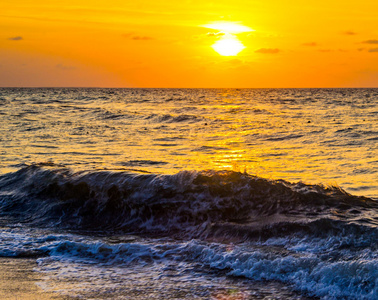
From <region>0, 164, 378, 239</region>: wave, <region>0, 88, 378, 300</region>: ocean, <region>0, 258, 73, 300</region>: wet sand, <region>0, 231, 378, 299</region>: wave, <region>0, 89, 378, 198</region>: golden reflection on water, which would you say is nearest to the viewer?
<region>0, 258, 73, 300</region>: wet sand

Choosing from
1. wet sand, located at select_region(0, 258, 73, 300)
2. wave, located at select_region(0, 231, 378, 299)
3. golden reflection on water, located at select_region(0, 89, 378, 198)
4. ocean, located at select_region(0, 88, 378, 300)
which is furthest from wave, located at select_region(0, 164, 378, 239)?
wet sand, located at select_region(0, 258, 73, 300)

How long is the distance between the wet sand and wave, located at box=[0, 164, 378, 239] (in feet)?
7.36

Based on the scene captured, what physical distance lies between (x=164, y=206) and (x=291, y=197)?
2.69 m

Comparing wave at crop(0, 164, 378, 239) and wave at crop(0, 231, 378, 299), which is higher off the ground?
wave at crop(0, 164, 378, 239)

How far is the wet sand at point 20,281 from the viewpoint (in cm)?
524

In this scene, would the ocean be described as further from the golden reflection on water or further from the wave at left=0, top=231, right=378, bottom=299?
the golden reflection on water

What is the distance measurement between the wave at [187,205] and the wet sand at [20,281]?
88.3 inches

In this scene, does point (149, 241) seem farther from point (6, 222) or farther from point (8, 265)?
point (6, 222)

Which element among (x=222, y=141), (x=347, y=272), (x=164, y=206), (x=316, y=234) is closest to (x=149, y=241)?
(x=164, y=206)

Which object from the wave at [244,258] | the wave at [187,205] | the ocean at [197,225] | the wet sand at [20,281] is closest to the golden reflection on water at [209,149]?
the ocean at [197,225]

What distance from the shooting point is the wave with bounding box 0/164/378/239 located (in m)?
7.60

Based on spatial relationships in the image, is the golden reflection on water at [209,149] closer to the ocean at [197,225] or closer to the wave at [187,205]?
the ocean at [197,225]

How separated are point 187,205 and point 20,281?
3.95m

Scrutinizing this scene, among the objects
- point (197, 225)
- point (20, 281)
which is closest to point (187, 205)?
point (197, 225)
